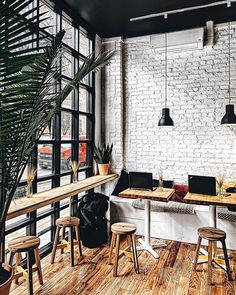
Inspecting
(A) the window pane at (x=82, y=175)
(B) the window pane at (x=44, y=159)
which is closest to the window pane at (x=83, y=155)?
(A) the window pane at (x=82, y=175)

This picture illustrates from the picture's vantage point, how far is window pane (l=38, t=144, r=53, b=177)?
3.41m

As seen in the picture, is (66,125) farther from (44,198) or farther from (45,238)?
(45,238)

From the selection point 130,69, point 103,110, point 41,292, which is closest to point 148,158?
point 103,110

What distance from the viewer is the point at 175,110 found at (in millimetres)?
4809

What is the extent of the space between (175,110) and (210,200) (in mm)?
2321

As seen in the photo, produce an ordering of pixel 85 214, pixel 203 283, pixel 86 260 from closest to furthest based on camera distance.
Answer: pixel 203 283
pixel 86 260
pixel 85 214

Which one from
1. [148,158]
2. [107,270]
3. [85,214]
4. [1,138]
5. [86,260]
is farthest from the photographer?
[148,158]

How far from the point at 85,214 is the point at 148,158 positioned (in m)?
1.86

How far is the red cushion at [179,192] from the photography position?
13.8ft

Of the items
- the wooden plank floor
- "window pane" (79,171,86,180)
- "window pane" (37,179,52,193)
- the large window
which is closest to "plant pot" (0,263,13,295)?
the wooden plank floor

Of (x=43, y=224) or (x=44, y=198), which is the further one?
(x=43, y=224)

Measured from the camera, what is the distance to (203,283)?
274 centimetres

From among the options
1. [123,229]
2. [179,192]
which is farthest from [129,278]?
[179,192]

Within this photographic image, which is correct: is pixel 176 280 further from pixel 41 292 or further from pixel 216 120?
pixel 216 120
